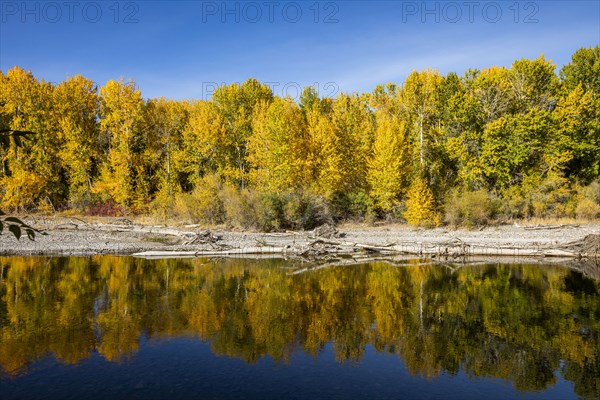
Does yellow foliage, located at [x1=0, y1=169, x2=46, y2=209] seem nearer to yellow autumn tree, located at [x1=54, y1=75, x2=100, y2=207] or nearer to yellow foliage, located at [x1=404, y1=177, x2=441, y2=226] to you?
yellow autumn tree, located at [x1=54, y1=75, x2=100, y2=207]

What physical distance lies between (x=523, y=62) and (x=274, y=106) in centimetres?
2277

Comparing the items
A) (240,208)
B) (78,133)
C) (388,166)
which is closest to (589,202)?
(388,166)

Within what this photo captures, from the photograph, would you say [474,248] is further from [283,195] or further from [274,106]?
[274,106]

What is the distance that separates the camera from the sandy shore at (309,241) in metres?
29.0

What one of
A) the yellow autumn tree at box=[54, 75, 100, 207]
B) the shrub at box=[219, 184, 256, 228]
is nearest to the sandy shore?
the shrub at box=[219, 184, 256, 228]

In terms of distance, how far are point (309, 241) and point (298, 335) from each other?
1695 cm

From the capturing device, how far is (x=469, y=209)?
1425 inches

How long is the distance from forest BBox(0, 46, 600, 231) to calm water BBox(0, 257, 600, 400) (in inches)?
657

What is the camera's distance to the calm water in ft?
35.1

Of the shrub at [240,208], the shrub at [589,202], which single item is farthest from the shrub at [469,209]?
the shrub at [240,208]

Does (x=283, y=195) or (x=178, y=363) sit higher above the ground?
(x=283, y=195)

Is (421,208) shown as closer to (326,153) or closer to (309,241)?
(326,153)

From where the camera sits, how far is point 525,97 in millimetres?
41031

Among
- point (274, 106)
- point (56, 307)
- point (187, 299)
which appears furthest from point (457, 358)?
point (274, 106)
